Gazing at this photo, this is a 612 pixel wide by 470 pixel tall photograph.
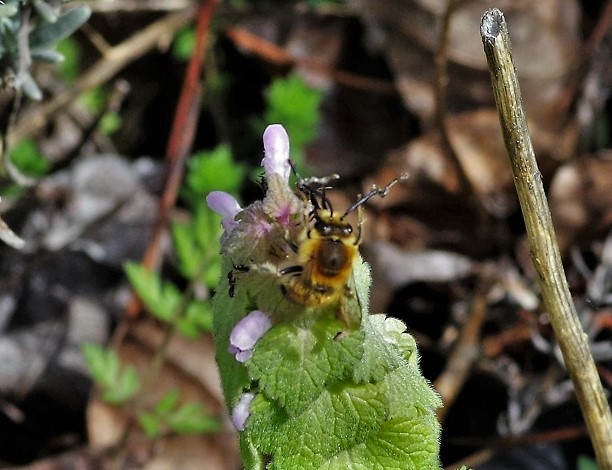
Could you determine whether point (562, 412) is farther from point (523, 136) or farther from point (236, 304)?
point (236, 304)

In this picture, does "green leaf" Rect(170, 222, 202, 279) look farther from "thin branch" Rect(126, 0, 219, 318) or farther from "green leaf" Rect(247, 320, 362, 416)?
"green leaf" Rect(247, 320, 362, 416)

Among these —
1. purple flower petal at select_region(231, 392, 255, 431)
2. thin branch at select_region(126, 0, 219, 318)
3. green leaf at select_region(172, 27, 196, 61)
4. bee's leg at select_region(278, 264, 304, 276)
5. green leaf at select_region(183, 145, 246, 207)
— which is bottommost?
purple flower petal at select_region(231, 392, 255, 431)

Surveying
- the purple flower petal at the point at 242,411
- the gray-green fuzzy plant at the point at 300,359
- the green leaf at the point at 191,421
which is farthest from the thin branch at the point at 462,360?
the purple flower petal at the point at 242,411

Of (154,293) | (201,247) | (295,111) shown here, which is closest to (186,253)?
(201,247)

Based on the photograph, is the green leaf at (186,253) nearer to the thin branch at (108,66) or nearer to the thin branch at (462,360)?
the thin branch at (108,66)

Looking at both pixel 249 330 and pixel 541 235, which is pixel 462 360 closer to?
pixel 541 235

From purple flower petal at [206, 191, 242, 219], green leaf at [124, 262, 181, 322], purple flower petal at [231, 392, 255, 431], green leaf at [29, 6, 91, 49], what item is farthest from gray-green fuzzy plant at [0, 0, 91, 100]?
purple flower petal at [231, 392, 255, 431]
